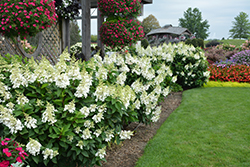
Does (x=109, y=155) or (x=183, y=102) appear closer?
(x=109, y=155)

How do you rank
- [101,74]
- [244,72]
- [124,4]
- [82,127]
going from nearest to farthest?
[82,127], [101,74], [124,4], [244,72]

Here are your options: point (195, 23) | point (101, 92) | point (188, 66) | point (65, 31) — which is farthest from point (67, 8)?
point (195, 23)

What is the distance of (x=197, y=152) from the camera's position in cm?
343

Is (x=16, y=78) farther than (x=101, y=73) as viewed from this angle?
No

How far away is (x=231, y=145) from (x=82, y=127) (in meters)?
2.50

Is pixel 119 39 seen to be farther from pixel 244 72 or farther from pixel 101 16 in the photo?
pixel 244 72

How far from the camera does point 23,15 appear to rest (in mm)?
4934

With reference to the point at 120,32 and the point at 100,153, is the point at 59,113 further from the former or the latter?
the point at 120,32

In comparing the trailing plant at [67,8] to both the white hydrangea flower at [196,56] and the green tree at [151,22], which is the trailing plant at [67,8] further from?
the green tree at [151,22]

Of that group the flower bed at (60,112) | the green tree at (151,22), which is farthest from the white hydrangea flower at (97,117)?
the green tree at (151,22)

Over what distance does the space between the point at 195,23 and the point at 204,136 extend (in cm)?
4502

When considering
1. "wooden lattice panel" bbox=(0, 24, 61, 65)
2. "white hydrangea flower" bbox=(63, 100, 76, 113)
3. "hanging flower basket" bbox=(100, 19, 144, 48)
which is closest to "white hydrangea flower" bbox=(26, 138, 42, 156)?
"white hydrangea flower" bbox=(63, 100, 76, 113)

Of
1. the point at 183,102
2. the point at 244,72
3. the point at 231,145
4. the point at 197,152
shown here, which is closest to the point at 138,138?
the point at 197,152

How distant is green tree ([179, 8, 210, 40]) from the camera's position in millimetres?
44453
